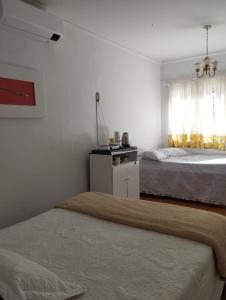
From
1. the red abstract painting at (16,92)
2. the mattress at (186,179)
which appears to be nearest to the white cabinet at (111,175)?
the mattress at (186,179)

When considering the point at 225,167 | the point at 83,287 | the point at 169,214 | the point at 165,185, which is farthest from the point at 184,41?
the point at 83,287

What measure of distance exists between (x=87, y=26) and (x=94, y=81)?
0.70 metres

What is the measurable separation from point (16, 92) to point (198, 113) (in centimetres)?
351

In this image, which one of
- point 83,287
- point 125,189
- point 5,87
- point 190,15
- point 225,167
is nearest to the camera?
point 83,287

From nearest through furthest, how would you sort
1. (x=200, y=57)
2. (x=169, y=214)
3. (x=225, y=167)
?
(x=169, y=214) < (x=225, y=167) < (x=200, y=57)

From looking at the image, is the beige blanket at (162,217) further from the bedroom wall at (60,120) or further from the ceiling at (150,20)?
the ceiling at (150,20)

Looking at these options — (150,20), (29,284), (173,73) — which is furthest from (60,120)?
(173,73)

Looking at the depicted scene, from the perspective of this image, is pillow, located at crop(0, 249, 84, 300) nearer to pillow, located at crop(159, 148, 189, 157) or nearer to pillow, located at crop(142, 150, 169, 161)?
pillow, located at crop(142, 150, 169, 161)

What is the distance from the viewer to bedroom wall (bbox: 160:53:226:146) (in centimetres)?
467

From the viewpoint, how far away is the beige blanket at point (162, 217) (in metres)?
1.54

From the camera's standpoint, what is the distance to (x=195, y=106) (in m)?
4.94

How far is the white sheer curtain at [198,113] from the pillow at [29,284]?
430 cm

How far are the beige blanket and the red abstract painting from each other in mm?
1114

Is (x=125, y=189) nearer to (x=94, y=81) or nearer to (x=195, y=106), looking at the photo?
(x=94, y=81)
